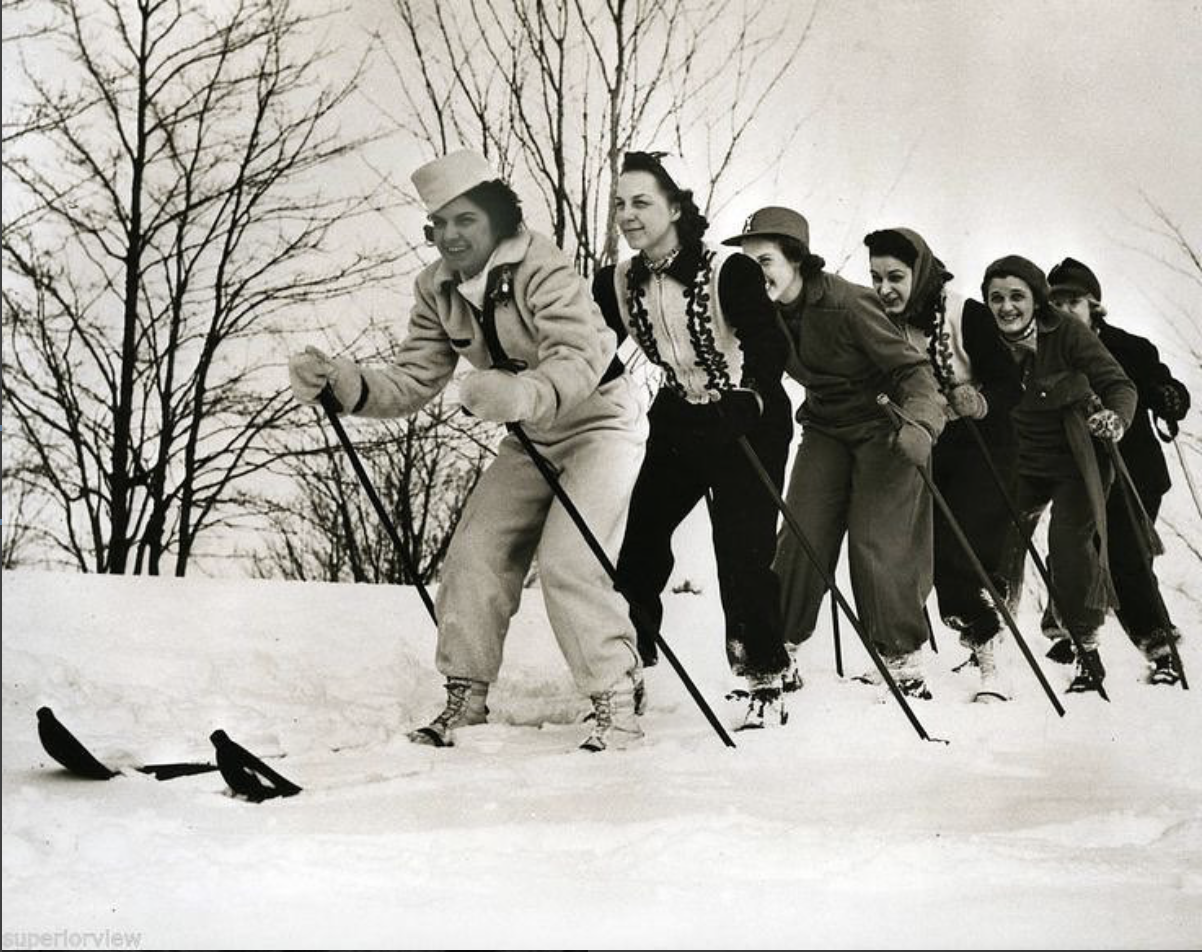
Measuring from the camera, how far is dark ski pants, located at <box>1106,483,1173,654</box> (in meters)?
3.56

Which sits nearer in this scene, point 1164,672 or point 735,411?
point 735,411

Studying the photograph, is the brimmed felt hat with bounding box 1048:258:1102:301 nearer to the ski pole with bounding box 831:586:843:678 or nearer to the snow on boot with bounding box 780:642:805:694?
the ski pole with bounding box 831:586:843:678

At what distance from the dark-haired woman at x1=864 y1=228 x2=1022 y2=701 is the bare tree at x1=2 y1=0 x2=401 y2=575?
1.21 metres

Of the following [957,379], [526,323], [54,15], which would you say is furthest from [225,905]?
[957,379]

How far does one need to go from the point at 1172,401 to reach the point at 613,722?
1.66 meters

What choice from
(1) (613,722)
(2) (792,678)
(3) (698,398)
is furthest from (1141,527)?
(1) (613,722)

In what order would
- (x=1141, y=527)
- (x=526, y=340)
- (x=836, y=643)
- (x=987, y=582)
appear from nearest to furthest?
(x=526, y=340) → (x=836, y=643) → (x=987, y=582) → (x=1141, y=527)

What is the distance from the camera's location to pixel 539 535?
10.4 ft

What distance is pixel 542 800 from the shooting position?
2.74 m

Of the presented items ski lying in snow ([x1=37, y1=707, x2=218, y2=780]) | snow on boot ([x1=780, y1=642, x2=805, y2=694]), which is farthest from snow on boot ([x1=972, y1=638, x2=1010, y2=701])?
ski lying in snow ([x1=37, y1=707, x2=218, y2=780])

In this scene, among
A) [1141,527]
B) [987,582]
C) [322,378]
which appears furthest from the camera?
[1141,527]

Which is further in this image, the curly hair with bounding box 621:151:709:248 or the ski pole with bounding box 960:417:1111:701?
the ski pole with bounding box 960:417:1111:701

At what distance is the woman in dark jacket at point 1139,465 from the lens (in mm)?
3557

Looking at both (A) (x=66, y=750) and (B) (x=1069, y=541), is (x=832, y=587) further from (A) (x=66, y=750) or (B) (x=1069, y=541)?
(A) (x=66, y=750)
